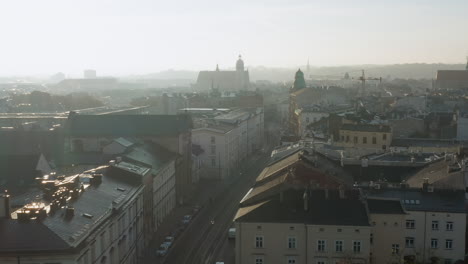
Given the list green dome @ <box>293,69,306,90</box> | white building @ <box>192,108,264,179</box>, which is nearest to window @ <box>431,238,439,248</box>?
white building @ <box>192,108,264,179</box>

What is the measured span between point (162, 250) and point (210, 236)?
177 inches

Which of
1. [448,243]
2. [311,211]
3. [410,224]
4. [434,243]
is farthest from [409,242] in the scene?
[311,211]

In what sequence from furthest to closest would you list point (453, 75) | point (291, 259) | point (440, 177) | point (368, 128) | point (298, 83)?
point (453, 75) < point (298, 83) < point (368, 128) < point (440, 177) < point (291, 259)

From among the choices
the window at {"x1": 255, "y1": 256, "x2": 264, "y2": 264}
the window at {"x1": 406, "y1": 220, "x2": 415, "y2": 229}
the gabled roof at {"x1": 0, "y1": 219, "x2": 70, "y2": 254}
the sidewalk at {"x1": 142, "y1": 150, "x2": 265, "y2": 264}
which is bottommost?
the sidewalk at {"x1": 142, "y1": 150, "x2": 265, "y2": 264}

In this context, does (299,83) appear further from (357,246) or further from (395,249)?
(357,246)

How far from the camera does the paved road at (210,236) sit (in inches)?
1378

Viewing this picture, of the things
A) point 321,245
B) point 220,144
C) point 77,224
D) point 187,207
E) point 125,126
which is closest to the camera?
point 77,224

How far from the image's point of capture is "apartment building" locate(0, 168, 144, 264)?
870 inches

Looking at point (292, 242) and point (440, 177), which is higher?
point (440, 177)

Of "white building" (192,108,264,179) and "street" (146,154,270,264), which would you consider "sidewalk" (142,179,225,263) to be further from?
"white building" (192,108,264,179)

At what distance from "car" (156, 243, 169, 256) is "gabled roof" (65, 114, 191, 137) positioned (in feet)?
48.0

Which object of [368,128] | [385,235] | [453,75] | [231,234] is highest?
[453,75]

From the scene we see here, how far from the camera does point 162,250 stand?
3578cm

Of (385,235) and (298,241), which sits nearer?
(298,241)
